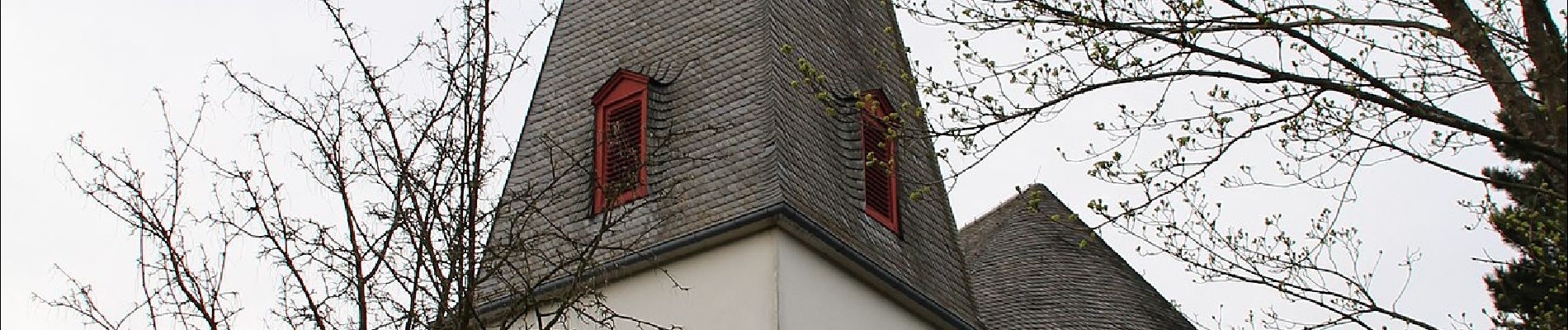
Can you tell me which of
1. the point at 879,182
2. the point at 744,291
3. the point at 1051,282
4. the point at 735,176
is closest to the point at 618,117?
the point at 735,176

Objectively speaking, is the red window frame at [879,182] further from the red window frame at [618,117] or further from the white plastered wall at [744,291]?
the red window frame at [618,117]

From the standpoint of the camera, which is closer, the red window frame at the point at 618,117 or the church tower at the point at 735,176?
the church tower at the point at 735,176

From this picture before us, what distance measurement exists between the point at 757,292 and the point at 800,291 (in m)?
0.39

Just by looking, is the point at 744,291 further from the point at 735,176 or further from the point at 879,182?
the point at 879,182

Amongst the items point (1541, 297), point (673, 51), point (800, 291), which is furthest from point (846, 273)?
point (1541, 297)

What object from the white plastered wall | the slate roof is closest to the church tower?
the white plastered wall

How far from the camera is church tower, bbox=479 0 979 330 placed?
13484 mm

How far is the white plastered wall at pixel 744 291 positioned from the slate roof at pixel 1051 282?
3.87 m

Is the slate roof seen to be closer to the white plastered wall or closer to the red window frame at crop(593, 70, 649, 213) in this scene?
the white plastered wall

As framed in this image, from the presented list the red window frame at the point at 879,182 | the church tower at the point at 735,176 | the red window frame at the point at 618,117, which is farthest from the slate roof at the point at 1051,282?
the red window frame at the point at 618,117

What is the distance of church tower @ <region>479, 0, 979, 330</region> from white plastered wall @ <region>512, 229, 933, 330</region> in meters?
0.01

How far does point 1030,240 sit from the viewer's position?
19.2 m

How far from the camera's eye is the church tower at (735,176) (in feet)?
44.2

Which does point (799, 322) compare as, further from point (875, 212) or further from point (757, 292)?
point (875, 212)
